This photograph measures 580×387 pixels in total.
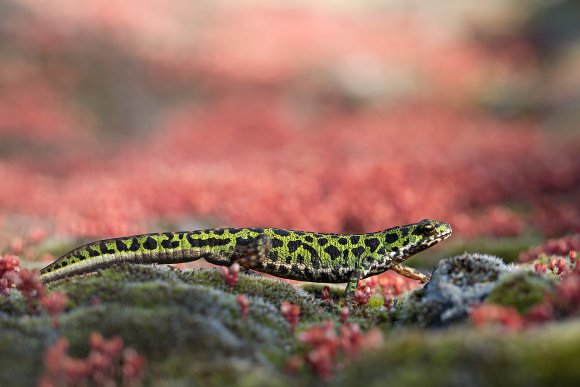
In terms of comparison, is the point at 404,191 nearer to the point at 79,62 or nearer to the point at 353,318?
the point at 353,318

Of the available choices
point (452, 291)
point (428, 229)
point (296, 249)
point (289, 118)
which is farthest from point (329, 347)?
point (289, 118)

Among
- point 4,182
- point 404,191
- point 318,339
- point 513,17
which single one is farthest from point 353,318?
point 513,17

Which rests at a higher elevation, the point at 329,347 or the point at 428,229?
the point at 428,229

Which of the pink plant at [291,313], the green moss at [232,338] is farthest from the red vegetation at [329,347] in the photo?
the pink plant at [291,313]

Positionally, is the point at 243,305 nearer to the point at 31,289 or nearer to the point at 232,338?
the point at 232,338

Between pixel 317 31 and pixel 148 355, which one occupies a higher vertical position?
pixel 317 31
